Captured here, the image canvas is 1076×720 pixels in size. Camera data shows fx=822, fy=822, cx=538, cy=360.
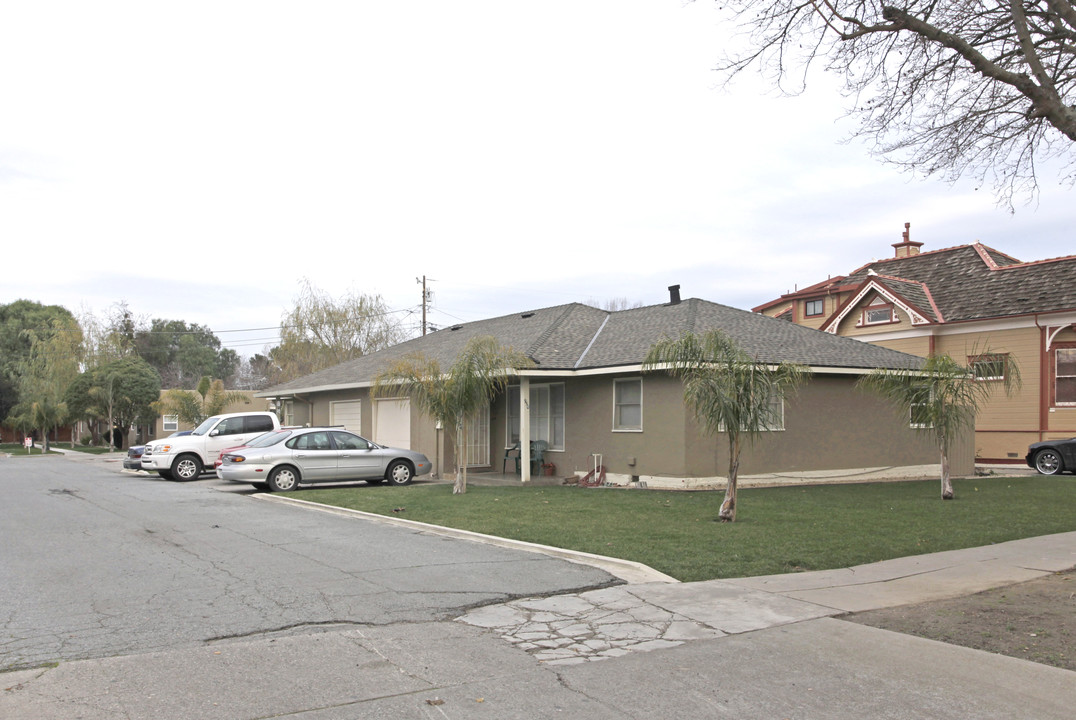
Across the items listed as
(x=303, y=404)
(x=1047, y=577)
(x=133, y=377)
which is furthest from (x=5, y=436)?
(x=1047, y=577)

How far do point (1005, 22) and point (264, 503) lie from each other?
14547 millimetres

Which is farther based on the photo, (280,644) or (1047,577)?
(1047,577)

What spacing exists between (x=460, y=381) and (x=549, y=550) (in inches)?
272

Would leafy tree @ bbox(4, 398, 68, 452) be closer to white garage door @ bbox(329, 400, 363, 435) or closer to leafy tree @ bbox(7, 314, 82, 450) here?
leafy tree @ bbox(7, 314, 82, 450)

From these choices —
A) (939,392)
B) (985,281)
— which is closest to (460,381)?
(939,392)

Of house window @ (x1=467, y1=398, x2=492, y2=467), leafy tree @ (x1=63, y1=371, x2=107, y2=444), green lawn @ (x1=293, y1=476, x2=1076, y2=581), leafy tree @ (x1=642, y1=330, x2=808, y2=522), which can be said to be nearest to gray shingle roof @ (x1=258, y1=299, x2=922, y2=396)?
house window @ (x1=467, y1=398, x2=492, y2=467)

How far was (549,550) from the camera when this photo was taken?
10.3 metres

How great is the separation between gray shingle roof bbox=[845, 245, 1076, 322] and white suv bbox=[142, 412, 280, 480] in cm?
2086

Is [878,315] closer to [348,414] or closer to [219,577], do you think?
[348,414]

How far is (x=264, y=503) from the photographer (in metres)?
16.2

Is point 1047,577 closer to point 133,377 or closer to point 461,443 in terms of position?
point 461,443

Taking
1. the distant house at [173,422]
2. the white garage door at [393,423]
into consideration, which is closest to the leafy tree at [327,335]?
the distant house at [173,422]

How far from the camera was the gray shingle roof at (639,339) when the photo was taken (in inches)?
763

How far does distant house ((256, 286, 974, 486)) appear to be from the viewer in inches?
712
